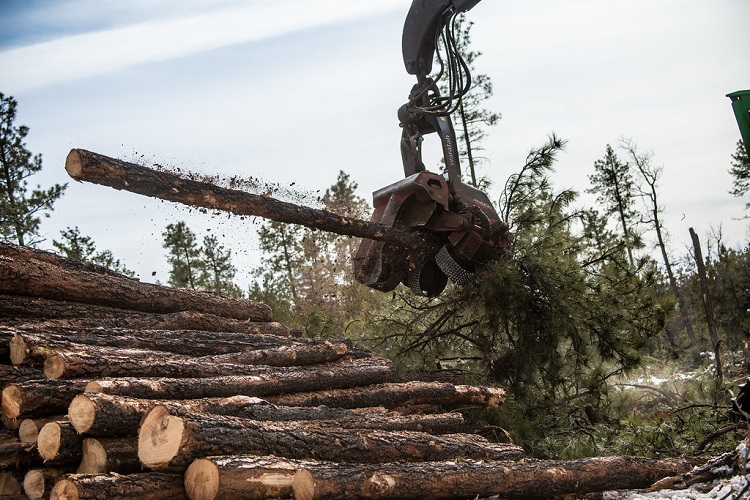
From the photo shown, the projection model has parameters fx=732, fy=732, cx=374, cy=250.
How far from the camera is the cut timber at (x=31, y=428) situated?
417cm

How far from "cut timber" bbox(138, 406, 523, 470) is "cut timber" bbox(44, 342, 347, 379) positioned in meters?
0.88

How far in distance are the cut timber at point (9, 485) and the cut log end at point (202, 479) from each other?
1281 millimetres

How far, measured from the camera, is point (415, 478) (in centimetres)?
395

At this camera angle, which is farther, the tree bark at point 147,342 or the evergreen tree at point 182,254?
the evergreen tree at point 182,254

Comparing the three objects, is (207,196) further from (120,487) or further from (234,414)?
(120,487)

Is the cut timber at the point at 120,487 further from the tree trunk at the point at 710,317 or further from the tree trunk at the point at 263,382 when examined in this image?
the tree trunk at the point at 710,317

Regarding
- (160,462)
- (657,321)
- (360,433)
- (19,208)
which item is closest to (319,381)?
(360,433)

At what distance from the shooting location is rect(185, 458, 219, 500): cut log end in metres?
3.44

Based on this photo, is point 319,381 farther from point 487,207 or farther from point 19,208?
point 19,208

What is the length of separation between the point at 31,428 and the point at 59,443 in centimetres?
48

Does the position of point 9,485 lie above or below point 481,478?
above

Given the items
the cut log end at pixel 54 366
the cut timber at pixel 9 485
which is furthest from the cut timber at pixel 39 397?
the cut timber at pixel 9 485

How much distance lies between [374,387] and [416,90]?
3.18 m

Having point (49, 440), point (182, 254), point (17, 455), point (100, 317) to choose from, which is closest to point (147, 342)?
point (100, 317)
